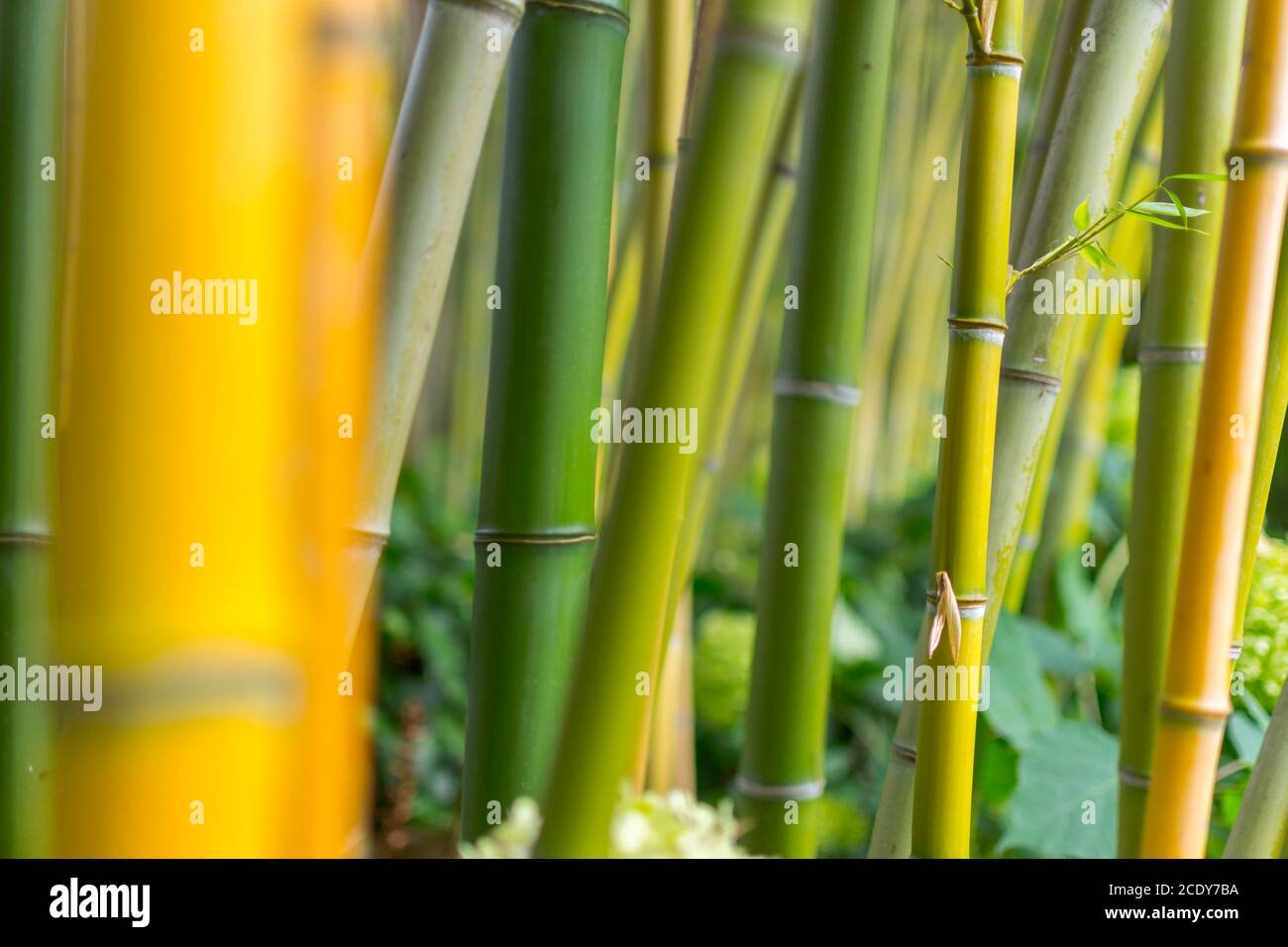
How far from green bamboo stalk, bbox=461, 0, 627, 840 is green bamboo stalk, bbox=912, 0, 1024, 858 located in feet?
0.39

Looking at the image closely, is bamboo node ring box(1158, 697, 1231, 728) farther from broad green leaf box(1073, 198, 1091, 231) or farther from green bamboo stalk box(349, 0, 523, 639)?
green bamboo stalk box(349, 0, 523, 639)

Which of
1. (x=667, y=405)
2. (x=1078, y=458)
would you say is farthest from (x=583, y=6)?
(x=1078, y=458)

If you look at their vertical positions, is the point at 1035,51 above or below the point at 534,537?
above

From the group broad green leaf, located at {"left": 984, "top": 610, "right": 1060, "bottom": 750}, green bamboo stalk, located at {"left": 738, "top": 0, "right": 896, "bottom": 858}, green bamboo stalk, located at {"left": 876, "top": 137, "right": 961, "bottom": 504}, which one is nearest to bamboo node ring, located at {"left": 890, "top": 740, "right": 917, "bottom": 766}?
green bamboo stalk, located at {"left": 738, "top": 0, "right": 896, "bottom": 858}

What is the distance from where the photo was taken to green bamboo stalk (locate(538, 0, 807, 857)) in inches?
8.4

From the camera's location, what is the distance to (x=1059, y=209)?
373 mm

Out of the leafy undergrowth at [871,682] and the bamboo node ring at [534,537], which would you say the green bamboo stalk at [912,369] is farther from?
the bamboo node ring at [534,537]

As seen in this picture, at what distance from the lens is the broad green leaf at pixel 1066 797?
51cm

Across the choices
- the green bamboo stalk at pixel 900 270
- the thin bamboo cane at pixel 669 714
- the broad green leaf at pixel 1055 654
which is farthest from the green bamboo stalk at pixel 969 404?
the green bamboo stalk at pixel 900 270

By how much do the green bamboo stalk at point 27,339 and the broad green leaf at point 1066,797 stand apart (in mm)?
417

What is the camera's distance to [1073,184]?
1.21 feet

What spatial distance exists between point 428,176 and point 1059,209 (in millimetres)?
217

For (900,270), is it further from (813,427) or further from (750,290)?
(813,427)
